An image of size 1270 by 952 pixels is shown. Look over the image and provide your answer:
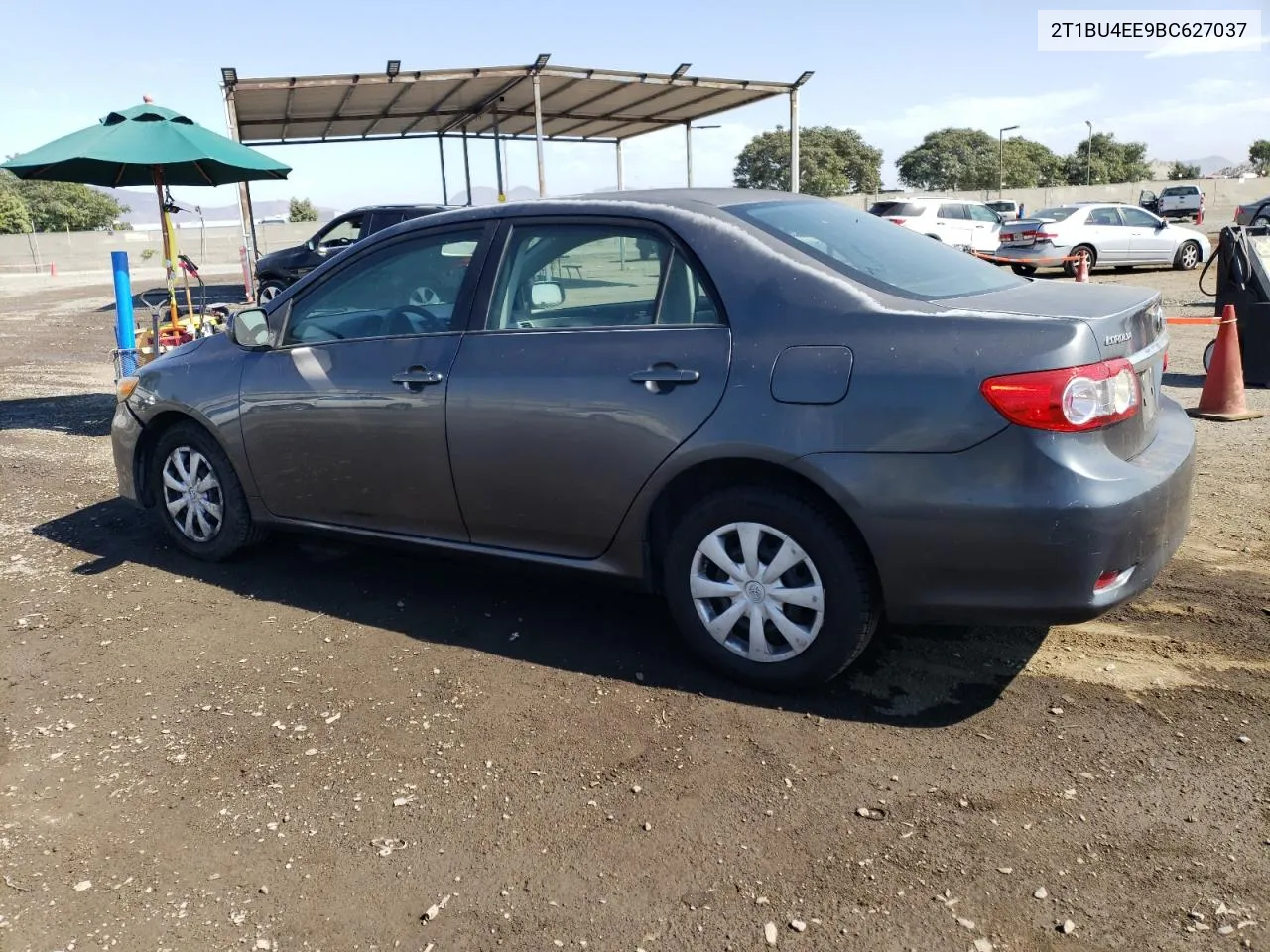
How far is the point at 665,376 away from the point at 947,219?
A: 2314 centimetres

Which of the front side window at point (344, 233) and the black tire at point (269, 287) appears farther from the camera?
the front side window at point (344, 233)

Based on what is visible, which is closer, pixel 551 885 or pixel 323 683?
pixel 551 885

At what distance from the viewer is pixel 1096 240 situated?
21.1 metres

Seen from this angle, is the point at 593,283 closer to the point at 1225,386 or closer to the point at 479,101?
the point at 1225,386

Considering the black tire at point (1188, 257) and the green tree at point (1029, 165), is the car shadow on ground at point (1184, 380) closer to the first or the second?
the black tire at point (1188, 257)

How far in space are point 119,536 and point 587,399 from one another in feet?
10.9

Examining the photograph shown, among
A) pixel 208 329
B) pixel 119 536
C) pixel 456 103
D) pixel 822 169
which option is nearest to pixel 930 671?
pixel 119 536

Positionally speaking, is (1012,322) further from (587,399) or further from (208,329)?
(208,329)

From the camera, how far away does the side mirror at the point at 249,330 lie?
4.57 m

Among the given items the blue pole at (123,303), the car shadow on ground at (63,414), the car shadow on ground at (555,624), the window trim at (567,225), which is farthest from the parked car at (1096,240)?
the window trim at (567,225)

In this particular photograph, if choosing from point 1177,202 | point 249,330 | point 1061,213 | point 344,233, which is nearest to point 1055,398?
point 249,330

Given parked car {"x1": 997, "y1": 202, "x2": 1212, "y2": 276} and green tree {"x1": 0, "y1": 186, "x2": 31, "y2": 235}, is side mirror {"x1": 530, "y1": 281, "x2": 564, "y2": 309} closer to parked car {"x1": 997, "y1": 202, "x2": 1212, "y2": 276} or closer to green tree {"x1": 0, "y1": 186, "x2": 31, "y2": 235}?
parked car {"x1": 997, "y1": 202, "x2": 1212, "y2": 276}

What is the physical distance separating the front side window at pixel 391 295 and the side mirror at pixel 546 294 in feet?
1.13

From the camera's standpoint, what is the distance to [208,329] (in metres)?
9.82
